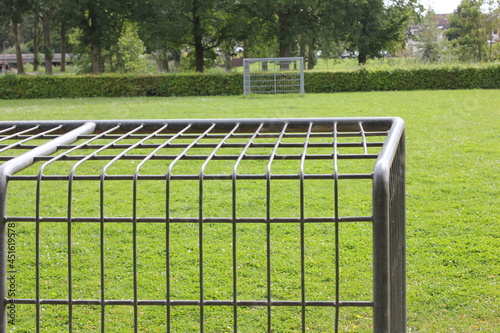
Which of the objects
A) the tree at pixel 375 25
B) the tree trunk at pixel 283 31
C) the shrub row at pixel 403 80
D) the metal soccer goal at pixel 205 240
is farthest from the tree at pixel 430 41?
the metal soccer goal at pixel 205 240

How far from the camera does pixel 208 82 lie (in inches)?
1038

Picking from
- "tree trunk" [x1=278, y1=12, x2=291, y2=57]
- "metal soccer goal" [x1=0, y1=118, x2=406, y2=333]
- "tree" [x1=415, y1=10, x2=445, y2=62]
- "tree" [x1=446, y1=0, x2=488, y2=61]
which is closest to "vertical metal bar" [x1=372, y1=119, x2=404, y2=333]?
"metal soccer goal" [x1=0, y1=118, x2=406, y2=333]

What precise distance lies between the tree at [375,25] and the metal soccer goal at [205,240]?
35.0m

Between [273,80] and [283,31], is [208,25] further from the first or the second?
[273,80]

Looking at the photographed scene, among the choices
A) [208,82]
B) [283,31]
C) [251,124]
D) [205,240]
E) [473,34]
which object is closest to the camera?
[251,124]

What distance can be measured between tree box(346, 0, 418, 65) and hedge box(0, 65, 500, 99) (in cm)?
1517

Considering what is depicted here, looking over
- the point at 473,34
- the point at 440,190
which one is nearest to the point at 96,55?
the point at 473,34

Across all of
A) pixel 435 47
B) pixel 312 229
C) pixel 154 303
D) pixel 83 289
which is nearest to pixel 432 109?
pixel 312 229

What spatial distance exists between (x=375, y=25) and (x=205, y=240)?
133 ft

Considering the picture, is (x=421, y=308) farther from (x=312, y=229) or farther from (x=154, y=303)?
(x=154, y=303)

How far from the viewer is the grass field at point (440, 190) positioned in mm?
4773

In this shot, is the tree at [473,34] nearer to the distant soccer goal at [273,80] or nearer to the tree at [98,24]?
the distant soccer goal at [273,80]

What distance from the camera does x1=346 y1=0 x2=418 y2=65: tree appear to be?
139 feet

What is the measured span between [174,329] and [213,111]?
14.3 meters
